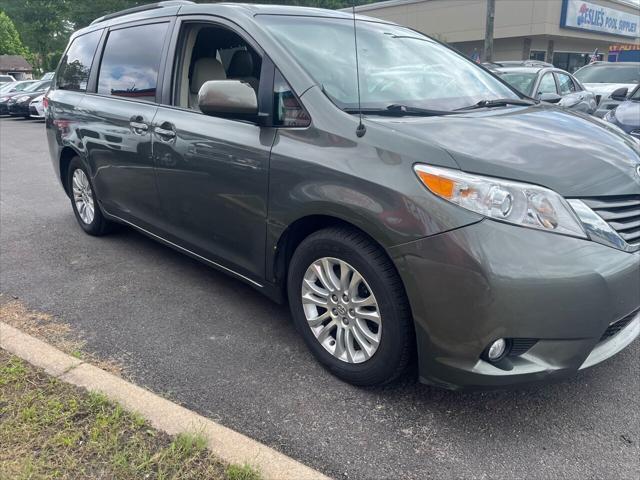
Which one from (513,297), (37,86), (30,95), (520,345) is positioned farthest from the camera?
(37,86)

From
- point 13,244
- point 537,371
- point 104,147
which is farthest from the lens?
point 13,244

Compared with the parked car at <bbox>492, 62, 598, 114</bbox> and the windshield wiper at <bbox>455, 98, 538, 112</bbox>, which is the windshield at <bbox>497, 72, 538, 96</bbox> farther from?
the windshield wiper at <bbox>455, 98, 538, 112</bbox>

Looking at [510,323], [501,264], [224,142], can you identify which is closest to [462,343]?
[510,323]

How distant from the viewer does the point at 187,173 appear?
3.45m

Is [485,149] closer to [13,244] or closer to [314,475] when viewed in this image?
[314,475]

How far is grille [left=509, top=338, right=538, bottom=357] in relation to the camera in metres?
2.26

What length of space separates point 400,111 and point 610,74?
14016mm

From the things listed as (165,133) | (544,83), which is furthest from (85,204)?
(544,83)

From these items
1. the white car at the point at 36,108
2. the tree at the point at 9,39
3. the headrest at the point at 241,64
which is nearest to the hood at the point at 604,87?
the headrest at the point at 241,64

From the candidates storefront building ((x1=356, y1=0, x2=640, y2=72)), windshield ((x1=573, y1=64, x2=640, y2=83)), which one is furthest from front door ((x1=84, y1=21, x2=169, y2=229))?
storefront building ((x1=356, y1=0, x2=640, y2=72))

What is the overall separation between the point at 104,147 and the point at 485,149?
305 cm

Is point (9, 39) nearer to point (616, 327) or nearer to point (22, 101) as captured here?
point (22, 101)

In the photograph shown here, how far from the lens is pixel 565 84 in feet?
32.2

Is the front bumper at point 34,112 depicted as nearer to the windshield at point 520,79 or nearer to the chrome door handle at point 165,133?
the windshield at point 520,79
